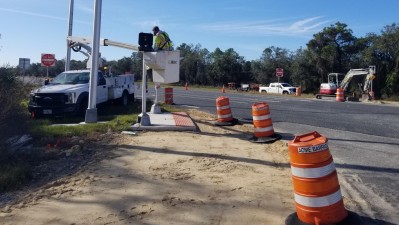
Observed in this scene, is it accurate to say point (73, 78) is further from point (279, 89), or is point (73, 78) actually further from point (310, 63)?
point (310, 63)

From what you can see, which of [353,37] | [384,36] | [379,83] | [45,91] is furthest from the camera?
[353,37]

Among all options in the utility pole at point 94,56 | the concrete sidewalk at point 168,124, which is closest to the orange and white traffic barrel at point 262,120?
the concrete sidewalk at point 168,124

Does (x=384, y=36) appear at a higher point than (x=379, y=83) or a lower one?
higher

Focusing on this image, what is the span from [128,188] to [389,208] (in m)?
3.76

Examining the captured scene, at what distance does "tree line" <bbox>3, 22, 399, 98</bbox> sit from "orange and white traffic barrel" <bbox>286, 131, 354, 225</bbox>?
27421mm

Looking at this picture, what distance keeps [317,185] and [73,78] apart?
1379 centimetres

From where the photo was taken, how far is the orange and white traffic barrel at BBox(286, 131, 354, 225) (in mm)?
4656

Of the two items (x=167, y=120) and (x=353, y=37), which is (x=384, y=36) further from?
(x=167, y=120)

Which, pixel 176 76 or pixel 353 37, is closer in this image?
pixel 176 76

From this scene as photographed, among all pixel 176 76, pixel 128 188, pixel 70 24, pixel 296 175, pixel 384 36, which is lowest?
pixel 128 188

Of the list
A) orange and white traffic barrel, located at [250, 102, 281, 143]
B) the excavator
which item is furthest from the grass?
the excavator

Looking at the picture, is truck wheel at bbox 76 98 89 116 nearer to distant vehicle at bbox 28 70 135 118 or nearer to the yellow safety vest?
distant vehicle at bbox 28 70 135 118

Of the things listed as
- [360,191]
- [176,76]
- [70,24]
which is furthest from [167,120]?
[70,24]

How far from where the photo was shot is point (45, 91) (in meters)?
15.1
